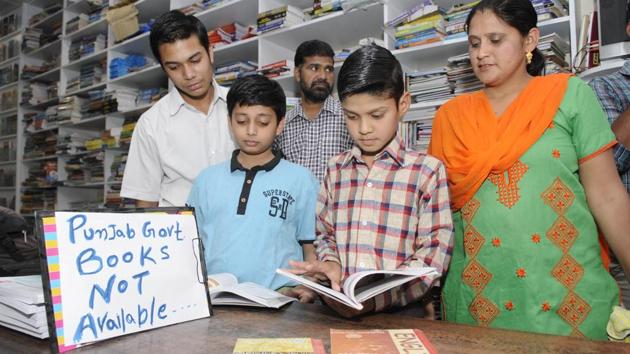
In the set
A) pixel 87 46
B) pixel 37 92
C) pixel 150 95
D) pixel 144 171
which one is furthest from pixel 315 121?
pixel 37 92

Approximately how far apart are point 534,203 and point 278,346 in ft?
2.26

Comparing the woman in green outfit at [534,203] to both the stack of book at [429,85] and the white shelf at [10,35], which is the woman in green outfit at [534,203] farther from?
the white shelf at [10,35]

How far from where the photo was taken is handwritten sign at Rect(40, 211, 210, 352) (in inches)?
26.1

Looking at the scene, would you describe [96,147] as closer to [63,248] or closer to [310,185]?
[310,185]

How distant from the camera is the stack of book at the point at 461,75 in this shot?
7.41 ft

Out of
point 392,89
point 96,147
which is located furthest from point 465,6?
point 96,147

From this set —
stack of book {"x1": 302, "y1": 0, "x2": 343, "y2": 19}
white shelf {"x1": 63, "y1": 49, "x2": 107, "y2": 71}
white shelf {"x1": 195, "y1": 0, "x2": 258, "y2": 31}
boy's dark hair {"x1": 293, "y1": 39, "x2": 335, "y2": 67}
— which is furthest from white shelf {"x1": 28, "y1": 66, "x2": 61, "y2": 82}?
boy's dark hair {"x1": 293, "y1": 39, "x2": 335, "y2": 67}

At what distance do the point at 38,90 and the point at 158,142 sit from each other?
4341mm

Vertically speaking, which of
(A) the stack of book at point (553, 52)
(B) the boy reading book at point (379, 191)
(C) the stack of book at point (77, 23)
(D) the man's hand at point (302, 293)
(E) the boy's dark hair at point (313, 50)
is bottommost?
(D) the man's hand at point (302, 293)

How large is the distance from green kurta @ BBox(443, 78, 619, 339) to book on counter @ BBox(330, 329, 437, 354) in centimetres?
44

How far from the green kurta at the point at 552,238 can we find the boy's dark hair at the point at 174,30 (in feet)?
3.61

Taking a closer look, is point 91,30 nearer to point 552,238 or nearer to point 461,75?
point 461,75

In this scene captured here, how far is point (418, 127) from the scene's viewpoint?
8.02ft

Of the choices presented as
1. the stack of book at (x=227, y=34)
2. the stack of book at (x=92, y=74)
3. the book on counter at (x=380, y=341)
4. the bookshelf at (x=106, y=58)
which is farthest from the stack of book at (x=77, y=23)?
the book on counter at (x=380, y=341)
